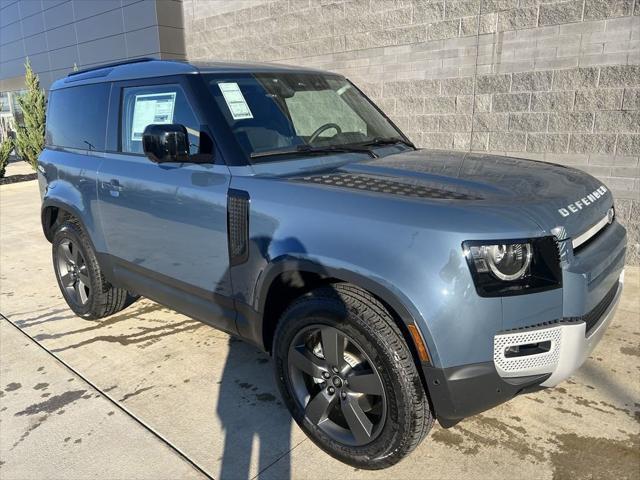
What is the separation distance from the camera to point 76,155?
4047 millimetres

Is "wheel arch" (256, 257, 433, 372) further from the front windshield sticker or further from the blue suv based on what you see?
the front windshield sticker

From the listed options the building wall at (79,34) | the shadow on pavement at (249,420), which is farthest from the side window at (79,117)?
the building wall at (79,34)

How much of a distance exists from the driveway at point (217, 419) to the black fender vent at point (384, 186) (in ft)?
4.34

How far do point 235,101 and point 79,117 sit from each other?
71.9 inches

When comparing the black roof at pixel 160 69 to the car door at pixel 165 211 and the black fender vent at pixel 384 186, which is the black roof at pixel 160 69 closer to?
the car door at pixel 165 211

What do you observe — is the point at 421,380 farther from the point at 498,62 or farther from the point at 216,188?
the point at 498,62

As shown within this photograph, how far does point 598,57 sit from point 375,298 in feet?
15.5

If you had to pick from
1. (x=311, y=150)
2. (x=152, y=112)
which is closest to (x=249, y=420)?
(x=311, y=150)

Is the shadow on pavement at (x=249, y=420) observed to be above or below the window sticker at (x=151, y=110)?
below

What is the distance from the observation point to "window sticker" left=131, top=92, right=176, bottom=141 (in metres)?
3.20

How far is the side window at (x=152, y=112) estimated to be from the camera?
3.03 m

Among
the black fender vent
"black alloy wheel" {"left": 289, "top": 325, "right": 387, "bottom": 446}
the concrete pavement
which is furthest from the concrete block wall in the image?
the concrete pavement

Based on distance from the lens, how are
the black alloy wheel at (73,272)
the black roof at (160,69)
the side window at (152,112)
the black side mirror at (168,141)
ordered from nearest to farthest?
1. the black side mirror at (168,141)
2. the side window at (152,112)
3. the black roof at (160,69)
4. the black alloy wheel at (73,272)

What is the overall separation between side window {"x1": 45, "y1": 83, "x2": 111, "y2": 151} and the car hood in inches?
81.5
